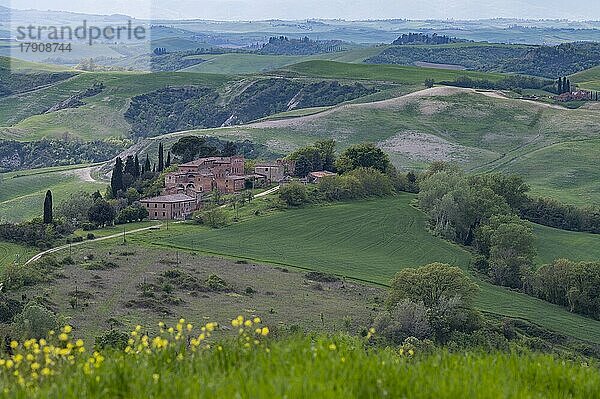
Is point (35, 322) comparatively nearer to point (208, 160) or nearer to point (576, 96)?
point (208, 160)

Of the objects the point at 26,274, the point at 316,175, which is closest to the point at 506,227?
the point at 316,175

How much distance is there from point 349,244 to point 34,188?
6712cm

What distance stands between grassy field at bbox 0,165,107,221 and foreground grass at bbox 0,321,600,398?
97.7m

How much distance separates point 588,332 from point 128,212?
43076mm

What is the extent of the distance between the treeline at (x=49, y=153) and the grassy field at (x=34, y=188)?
14.6 meters

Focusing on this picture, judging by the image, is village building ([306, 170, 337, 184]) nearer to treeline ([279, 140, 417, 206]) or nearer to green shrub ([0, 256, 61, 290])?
treeline ([279, 140, 417, 206])

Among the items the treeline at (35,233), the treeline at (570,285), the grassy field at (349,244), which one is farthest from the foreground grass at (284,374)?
the treeline at (35,233)

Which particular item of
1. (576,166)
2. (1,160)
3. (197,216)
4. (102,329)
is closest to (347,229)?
(197,216)

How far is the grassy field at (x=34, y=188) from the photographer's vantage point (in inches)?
4226

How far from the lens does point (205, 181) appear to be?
90.9 m

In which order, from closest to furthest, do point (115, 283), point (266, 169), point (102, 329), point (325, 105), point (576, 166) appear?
point (102, 329), point (115, 283), point (266, 169), point (576, 166), point (325, 105)

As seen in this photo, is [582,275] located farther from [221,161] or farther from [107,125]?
[107,125]

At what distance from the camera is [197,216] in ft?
258

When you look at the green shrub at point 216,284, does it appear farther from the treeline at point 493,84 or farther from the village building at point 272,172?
the treeline at point 493,84
